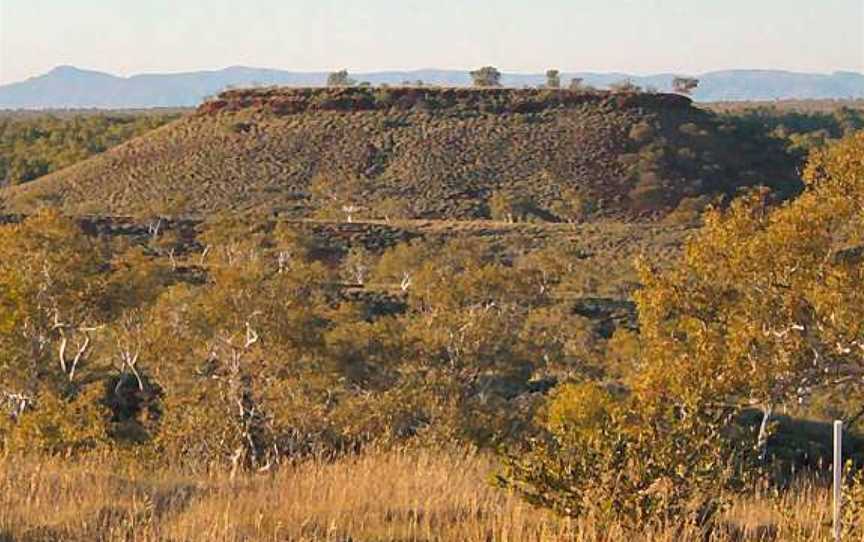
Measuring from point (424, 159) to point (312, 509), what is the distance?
71144 mm

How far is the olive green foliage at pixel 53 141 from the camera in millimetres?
91062

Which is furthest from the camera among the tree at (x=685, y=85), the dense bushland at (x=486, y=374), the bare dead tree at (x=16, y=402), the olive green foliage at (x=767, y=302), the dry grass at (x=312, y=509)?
the tree at (x=685, y=85)

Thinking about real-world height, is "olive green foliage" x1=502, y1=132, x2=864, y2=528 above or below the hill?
above

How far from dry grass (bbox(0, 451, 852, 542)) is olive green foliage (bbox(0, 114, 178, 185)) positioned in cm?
8640

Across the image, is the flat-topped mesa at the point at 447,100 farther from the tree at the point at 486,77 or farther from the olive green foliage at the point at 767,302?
the olive green foliage at the point at 767,302

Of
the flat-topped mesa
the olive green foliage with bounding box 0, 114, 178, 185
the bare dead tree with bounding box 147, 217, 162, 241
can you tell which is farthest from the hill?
the olive green foliage with bounding box 0, 114, 178, 185

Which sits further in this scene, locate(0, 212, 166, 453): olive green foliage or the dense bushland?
locate(0, 212, 166, 453): olive green foliage

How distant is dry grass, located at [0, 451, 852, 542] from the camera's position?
5621 mm

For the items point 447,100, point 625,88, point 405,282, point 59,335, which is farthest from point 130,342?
point 625,88

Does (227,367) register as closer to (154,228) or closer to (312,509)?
(312,509)

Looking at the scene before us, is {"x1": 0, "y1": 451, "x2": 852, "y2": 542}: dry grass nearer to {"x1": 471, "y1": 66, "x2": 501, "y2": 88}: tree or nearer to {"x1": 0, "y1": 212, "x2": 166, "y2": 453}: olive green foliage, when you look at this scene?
{"x1": 0, "y1": 212, "x2": 166, "y2": 453}: olive green foliage

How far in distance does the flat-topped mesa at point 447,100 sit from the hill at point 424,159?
0.33 feet

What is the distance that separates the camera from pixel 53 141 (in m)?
100

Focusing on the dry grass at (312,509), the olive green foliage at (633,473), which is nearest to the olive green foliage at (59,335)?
the dry grass at (312,509)
